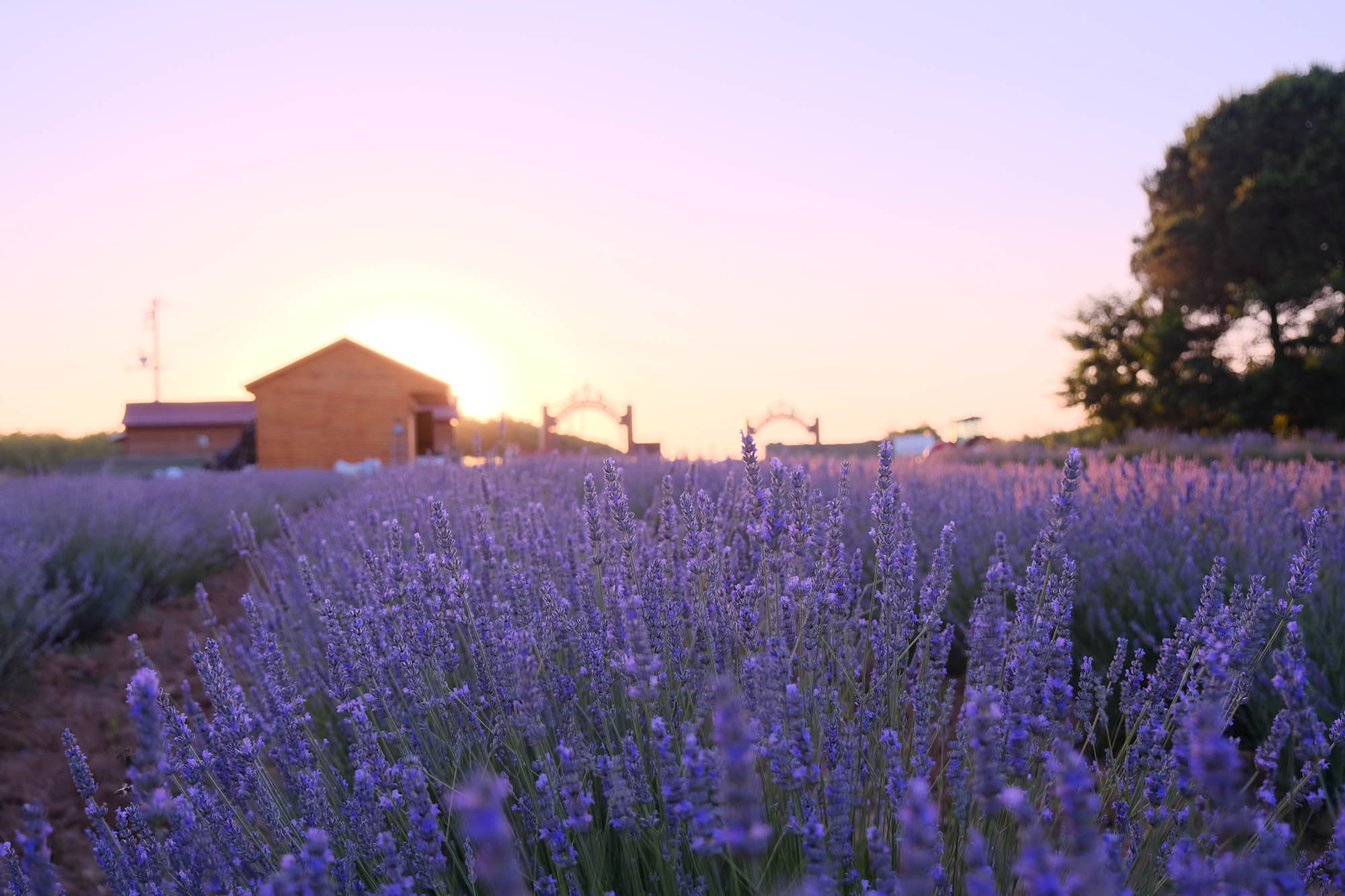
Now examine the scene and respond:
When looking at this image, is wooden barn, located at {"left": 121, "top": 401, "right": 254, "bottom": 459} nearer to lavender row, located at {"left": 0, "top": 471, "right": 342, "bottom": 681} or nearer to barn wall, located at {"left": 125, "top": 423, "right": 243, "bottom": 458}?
barn wall, located at {"left": 125, "top": 423, "right": 243, "bottom": 458}

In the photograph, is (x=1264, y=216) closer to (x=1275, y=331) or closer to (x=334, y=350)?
(x=1275, y=331)

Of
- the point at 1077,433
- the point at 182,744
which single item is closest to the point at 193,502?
the point at 182,744

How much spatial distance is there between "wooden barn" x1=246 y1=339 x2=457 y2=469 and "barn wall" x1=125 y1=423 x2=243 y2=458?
1054 cm

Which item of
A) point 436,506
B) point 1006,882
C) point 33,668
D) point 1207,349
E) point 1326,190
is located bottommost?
point 33,668

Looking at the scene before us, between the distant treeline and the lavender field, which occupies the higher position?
the distant treeline

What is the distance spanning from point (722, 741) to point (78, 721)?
15.2 ft

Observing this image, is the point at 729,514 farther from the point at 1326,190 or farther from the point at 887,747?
the point at 1326,190

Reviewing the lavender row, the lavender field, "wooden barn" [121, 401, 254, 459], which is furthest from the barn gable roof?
the lavender field

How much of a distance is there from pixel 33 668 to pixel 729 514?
431 cm

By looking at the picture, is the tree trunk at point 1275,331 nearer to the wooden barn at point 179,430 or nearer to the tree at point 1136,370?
the tree at point 1136,370

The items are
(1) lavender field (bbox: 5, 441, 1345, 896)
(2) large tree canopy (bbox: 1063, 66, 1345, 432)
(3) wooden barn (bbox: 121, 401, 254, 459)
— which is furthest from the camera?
(3) wooden barn (bbox: 121, 401, 254, 459)

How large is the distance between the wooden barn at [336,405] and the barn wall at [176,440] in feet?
34.6

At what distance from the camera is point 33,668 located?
4941 mm

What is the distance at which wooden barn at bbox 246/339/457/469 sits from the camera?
23.8 m
